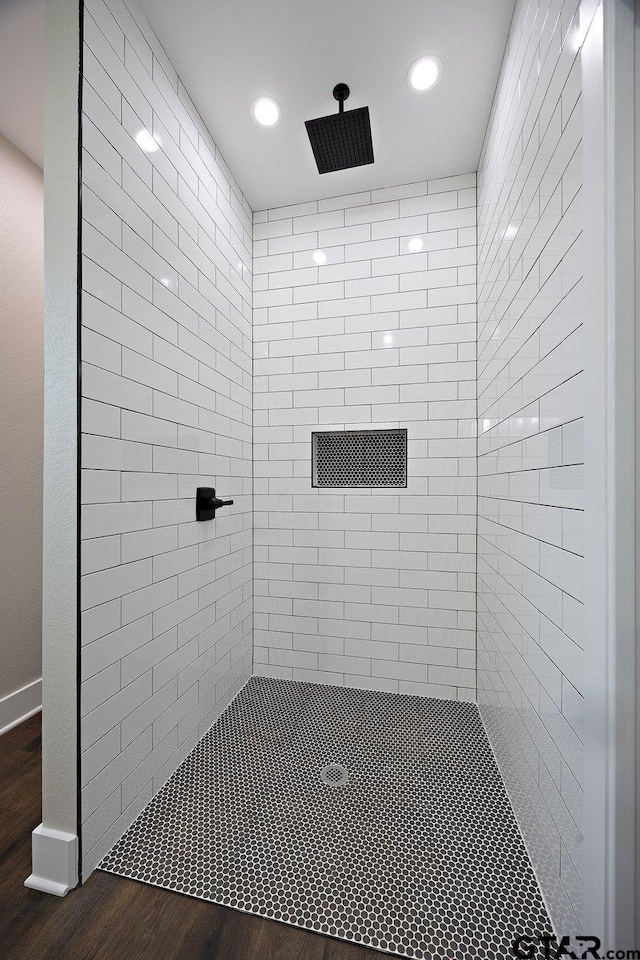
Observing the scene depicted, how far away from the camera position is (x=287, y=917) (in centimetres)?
108

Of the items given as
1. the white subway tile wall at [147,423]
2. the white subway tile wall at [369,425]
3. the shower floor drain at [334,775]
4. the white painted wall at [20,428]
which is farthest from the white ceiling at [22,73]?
the shower floor drain at [334,775]

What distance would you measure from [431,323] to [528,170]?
1.00 metres

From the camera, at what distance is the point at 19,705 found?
6.46 ft

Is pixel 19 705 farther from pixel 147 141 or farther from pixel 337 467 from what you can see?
pixel 147 141

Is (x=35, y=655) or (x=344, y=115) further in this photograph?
(x=35, y=655)

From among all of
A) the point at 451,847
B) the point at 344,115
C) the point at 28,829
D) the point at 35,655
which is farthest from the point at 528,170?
the point at 35,655

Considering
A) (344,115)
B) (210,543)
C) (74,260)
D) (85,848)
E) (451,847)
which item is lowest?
(451,847)

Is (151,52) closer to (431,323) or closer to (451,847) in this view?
(431,323)

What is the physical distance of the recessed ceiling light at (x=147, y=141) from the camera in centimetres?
145

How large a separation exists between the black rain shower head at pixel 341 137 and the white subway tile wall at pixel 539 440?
20.8 inches

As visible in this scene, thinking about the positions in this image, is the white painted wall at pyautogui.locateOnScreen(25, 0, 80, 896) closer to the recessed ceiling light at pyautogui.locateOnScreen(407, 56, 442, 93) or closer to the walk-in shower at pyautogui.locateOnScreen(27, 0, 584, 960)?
the walk-in shower at pyautogui.locateOnScreen(27, 0, 584, 960)

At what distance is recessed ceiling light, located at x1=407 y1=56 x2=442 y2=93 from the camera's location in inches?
64.5

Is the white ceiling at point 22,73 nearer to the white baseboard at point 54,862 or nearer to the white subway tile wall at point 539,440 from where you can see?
the white subway tile wall at point 539,440

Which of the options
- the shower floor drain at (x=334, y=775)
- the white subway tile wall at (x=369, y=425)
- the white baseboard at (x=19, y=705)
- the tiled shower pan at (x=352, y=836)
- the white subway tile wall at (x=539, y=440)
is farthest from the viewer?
the white subway tile wall at (x=369, y=425)
